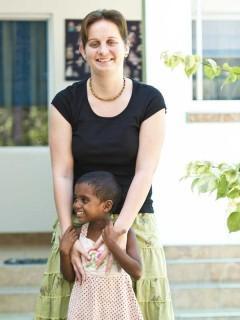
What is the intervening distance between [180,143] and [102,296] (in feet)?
12.1

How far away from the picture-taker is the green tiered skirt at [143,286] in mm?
3379

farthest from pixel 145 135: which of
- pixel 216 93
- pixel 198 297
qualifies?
pixel 216 93

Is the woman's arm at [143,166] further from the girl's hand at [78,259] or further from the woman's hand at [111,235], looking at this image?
the girl's hand at [78,259]

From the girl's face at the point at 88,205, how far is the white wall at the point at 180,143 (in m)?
3.48

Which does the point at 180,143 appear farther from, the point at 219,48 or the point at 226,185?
the point at 226,185

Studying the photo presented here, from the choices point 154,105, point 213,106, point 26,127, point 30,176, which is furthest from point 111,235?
point 26,127

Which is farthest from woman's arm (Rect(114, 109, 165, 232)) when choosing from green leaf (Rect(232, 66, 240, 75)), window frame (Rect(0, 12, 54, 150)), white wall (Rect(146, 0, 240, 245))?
window frame (Rect(0, 12, 54, 150))

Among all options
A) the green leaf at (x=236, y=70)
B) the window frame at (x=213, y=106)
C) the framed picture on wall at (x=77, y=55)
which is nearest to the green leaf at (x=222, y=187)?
the green leaf at (x=236, y=70)

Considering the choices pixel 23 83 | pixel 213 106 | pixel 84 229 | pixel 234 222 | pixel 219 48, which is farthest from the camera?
pixel 23 83

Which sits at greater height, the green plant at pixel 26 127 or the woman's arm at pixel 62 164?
the green plant at pixel 26 127

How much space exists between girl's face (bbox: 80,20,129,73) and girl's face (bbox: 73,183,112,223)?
49 cm

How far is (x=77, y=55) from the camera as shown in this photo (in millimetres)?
7215

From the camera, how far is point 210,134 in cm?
695

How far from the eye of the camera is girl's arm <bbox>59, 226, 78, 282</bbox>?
10.8 ft
